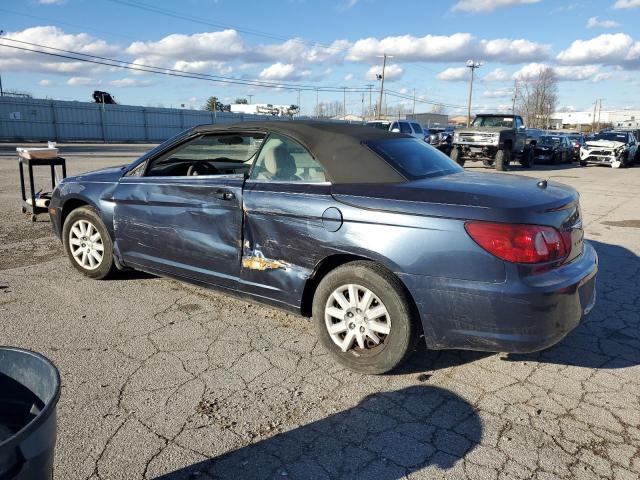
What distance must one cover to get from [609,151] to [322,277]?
2582 cm

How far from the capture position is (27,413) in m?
1.82

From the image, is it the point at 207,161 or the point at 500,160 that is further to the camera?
the point at 500,160

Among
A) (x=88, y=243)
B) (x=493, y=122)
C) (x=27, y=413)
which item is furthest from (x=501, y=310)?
(x=493, y=122)

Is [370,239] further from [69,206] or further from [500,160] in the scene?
[500,160]

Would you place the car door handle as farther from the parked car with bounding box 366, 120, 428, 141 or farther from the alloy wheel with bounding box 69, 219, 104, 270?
the parked car with bounding box 366, 120, 428, 141

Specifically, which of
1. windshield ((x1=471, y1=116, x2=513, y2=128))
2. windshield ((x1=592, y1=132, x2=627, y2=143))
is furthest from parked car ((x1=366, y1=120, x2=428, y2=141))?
windshield ((x1=592, y1=132, x2=627, y2=143))

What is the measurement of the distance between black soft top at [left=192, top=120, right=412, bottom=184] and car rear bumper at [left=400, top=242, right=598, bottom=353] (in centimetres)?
76

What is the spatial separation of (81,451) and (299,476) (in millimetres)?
1088

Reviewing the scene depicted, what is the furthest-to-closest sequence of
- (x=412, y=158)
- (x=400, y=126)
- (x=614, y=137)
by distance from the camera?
1. (x=614, y=137)
2. (x=400, y=126)
3. (x=412, y=158)

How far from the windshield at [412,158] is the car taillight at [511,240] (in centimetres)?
73

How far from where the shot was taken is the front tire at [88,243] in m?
4.79

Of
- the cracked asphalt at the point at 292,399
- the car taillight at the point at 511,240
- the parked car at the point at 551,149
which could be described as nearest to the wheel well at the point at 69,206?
the cracked asphalt at the point at 292,399

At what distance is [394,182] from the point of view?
3.28m

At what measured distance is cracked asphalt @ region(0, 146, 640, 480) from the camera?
2.45m
